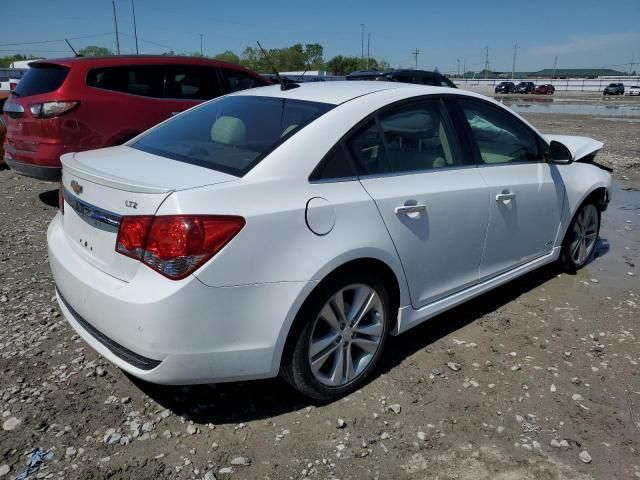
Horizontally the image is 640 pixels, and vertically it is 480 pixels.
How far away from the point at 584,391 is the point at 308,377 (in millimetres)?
1622

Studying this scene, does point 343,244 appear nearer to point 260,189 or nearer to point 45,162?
point 260,189

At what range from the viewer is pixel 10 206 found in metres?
7.16

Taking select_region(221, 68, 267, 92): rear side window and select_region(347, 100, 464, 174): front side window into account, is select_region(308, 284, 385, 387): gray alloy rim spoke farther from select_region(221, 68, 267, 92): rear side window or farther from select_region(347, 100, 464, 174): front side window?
select_region(221, 68, 267, 92): rear side window

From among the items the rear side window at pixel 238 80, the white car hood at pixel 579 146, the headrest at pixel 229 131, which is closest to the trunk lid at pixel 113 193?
the headrest at pixel 229 131

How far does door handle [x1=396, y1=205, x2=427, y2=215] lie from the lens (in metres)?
2.95

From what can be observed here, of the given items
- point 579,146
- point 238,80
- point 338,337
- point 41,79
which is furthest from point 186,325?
point 238,80

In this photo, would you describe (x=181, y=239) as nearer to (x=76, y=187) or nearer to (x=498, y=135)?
(x=76, y=187)

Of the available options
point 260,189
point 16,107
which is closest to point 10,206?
point 16,107

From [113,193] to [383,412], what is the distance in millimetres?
1754

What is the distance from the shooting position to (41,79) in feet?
21.0

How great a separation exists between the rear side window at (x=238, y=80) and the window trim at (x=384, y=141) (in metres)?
4.77

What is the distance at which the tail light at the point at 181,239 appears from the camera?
226 cm

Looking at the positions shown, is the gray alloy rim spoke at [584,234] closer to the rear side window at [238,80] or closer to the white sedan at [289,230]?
the white sedan at [289,230]

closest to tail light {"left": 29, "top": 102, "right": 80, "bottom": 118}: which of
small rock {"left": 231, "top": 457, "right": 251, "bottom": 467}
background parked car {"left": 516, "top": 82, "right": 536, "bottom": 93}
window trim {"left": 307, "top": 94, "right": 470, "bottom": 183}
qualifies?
window trim {"left": 307, "top": 94, "right": 470, "bottom": 183}
